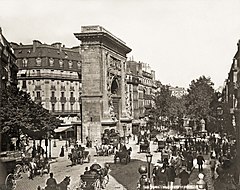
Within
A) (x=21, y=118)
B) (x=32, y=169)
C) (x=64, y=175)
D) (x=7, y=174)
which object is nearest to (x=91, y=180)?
(x=7, y=174)

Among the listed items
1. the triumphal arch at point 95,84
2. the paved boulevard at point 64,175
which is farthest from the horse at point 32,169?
the triumphal arch at point 95,84

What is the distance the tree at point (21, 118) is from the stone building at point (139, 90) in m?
48.6

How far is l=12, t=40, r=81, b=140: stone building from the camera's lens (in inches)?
2586

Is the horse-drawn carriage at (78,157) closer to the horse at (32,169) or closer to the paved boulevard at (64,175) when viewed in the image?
the paved boulevard at (64,175)

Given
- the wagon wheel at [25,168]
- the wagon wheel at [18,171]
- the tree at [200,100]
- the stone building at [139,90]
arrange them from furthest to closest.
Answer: the stone building at [139,90] < the tree at [200,100] < the wagon wheel at [25,168] < the wagon wheel at [18,171]

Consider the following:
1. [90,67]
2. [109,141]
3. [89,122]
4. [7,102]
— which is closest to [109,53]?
[90,67]

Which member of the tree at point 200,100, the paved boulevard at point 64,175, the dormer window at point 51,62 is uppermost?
the dormer window at point 51,62

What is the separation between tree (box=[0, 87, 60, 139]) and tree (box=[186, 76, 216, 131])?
3184 centimetres

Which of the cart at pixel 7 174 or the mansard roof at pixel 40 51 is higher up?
the mansard roof at pixel 40 51

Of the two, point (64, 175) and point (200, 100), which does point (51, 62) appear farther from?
point (64, 175)

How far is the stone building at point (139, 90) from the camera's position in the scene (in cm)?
8699

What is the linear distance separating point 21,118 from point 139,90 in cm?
7101

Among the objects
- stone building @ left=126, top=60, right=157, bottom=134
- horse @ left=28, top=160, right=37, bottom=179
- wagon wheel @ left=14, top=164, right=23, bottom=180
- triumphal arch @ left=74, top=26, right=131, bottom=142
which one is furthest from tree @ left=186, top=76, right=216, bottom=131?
wagon wheel @ left=14, top=164, right=23, bottom=180

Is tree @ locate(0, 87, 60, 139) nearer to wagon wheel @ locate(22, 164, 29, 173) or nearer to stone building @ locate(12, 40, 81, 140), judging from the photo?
wagon wheel @ locate(22, 164, 29, 173)
